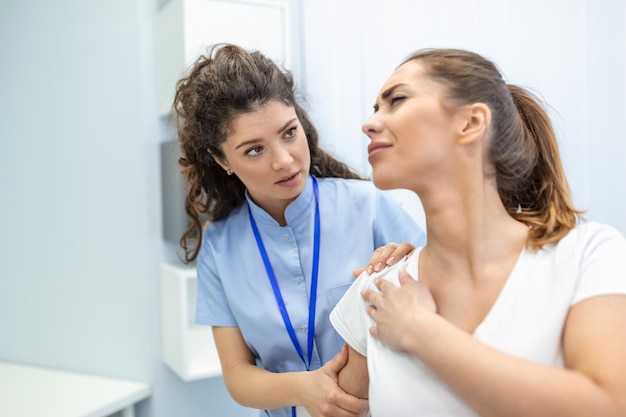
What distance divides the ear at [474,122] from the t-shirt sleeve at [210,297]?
0.79m

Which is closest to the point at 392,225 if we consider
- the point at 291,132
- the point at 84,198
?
the point at 291,132

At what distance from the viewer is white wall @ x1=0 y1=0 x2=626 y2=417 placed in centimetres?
203

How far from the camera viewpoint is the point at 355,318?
3.62ft

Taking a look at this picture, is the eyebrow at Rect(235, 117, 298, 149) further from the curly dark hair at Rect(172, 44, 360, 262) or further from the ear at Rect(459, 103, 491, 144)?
the ear at Rect(459, 103, 491, 144)

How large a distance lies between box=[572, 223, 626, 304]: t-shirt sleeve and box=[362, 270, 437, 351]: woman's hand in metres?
0.22

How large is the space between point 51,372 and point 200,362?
695 mm

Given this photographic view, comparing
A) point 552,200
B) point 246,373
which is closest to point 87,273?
point 246,373

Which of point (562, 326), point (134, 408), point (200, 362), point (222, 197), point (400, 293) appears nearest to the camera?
point (562, 326)

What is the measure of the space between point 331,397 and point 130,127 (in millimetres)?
1296

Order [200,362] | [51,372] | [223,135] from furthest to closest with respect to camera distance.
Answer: [51,372]
[200,362]
[223,135]

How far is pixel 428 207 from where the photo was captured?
100 cm

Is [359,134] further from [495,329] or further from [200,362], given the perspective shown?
[495,329]

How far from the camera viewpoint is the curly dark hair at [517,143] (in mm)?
969

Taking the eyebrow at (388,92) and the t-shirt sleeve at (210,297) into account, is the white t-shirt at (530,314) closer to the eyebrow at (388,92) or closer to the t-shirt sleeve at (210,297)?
the eyebrow at (388,92)
